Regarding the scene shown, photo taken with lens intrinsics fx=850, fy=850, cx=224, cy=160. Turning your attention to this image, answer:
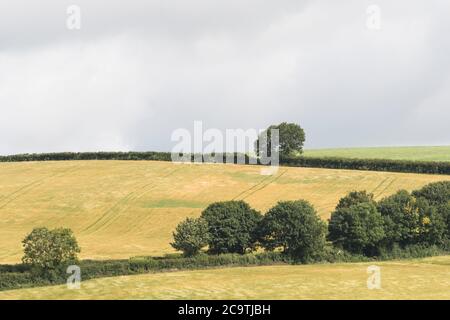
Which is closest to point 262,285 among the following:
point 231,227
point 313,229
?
point 231,227

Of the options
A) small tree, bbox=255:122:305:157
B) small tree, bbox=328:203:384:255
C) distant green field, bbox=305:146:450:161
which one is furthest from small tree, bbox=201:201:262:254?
distant green field, bbox=305:146:450:161

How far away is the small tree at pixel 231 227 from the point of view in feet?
282

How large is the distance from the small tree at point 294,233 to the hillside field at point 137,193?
50.6 feet

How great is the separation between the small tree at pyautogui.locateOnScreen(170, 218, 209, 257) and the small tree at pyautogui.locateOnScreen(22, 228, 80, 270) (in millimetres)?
11765

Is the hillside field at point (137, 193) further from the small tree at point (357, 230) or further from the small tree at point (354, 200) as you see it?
the small tree at point (357, 230)

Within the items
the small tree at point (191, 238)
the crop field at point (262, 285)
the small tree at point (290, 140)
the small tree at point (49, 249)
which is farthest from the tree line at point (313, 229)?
the small tree at point (290, 140)

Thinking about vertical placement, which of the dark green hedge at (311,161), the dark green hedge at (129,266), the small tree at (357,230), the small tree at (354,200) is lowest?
the dark green hedge at (129,266)

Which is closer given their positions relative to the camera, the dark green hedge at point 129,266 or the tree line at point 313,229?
the dark green hedge at point 129,266

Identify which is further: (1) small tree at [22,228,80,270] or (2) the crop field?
(1) small tree at [22,228,80,270]

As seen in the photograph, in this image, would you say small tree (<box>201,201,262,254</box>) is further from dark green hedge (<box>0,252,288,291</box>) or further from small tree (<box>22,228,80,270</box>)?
small tree (<box>22,228,80,270</box>)

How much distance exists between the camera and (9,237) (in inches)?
4222

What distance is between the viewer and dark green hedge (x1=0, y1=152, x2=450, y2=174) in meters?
144
